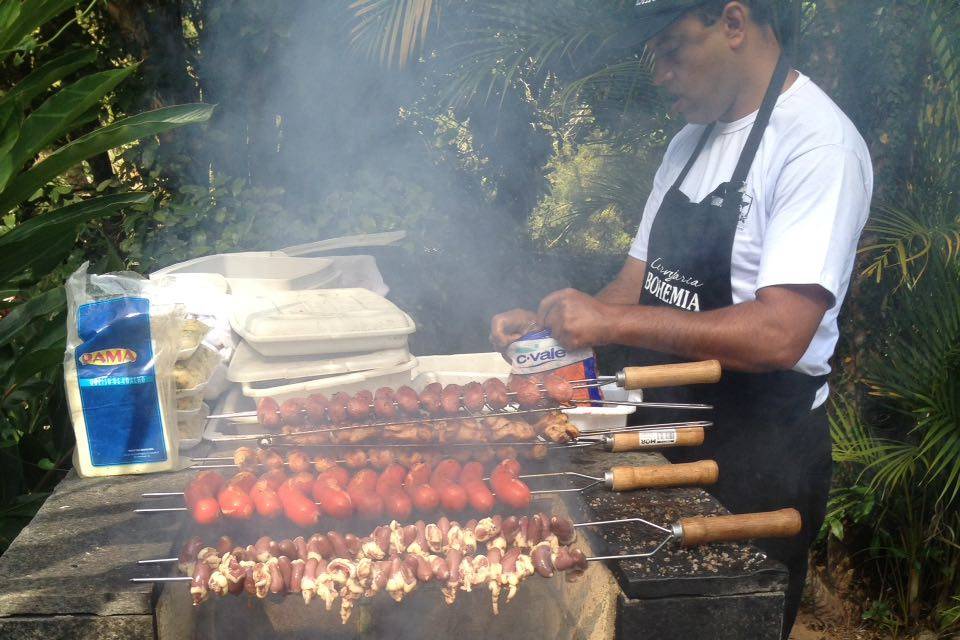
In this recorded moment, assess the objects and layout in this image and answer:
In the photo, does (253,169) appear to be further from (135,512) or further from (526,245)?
(135,512)

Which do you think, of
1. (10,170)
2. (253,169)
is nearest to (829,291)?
(10,170)

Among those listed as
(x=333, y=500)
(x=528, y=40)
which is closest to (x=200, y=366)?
(x=333, y=500)

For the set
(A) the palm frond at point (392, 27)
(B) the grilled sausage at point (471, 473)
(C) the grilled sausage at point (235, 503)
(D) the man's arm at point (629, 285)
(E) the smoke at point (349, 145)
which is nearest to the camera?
(C) the grilled sausage at point (235, 503)

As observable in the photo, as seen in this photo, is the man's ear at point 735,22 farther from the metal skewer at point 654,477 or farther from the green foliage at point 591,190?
the green foliage at point 591,190

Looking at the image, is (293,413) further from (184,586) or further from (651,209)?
(651,209)

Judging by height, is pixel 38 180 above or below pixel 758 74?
below

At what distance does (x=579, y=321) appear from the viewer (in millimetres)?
2342

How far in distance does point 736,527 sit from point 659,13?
5.26ft

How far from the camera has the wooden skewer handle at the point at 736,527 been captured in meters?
1.85

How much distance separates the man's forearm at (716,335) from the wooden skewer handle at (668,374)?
14 centimetres

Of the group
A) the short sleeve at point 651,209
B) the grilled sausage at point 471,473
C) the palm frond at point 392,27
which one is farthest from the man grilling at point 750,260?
the palm frond at point 392,27

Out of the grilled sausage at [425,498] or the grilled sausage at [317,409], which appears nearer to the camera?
the grilled sausage at [425,498]

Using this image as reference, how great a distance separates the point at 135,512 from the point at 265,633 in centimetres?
68

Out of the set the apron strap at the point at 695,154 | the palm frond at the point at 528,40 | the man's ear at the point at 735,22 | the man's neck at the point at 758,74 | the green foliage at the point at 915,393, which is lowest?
the green foliage at the point at 915,393
